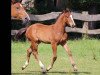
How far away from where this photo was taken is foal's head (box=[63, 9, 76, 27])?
336 inches

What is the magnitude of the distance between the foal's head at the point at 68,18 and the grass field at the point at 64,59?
114 centimetres

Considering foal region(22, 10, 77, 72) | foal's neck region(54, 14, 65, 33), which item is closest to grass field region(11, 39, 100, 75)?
foal region(22, 10, 77, 72)

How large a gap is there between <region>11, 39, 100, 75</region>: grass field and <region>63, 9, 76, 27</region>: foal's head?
114cm

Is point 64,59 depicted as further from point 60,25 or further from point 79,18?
point 79,18

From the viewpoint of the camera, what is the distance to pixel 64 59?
439 inches

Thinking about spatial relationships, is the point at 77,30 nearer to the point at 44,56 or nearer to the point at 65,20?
the point at 44,56

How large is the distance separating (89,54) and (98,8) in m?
8.24

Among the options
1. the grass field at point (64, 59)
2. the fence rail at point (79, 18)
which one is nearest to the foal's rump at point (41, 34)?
the grass field at point (64, 59)

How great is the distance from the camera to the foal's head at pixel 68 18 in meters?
8.52

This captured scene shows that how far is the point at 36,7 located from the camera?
63.9ft

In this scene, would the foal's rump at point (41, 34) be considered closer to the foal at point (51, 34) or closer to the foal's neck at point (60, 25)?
the foal at point (51, 34)

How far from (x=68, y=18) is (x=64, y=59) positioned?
9.00 ft
